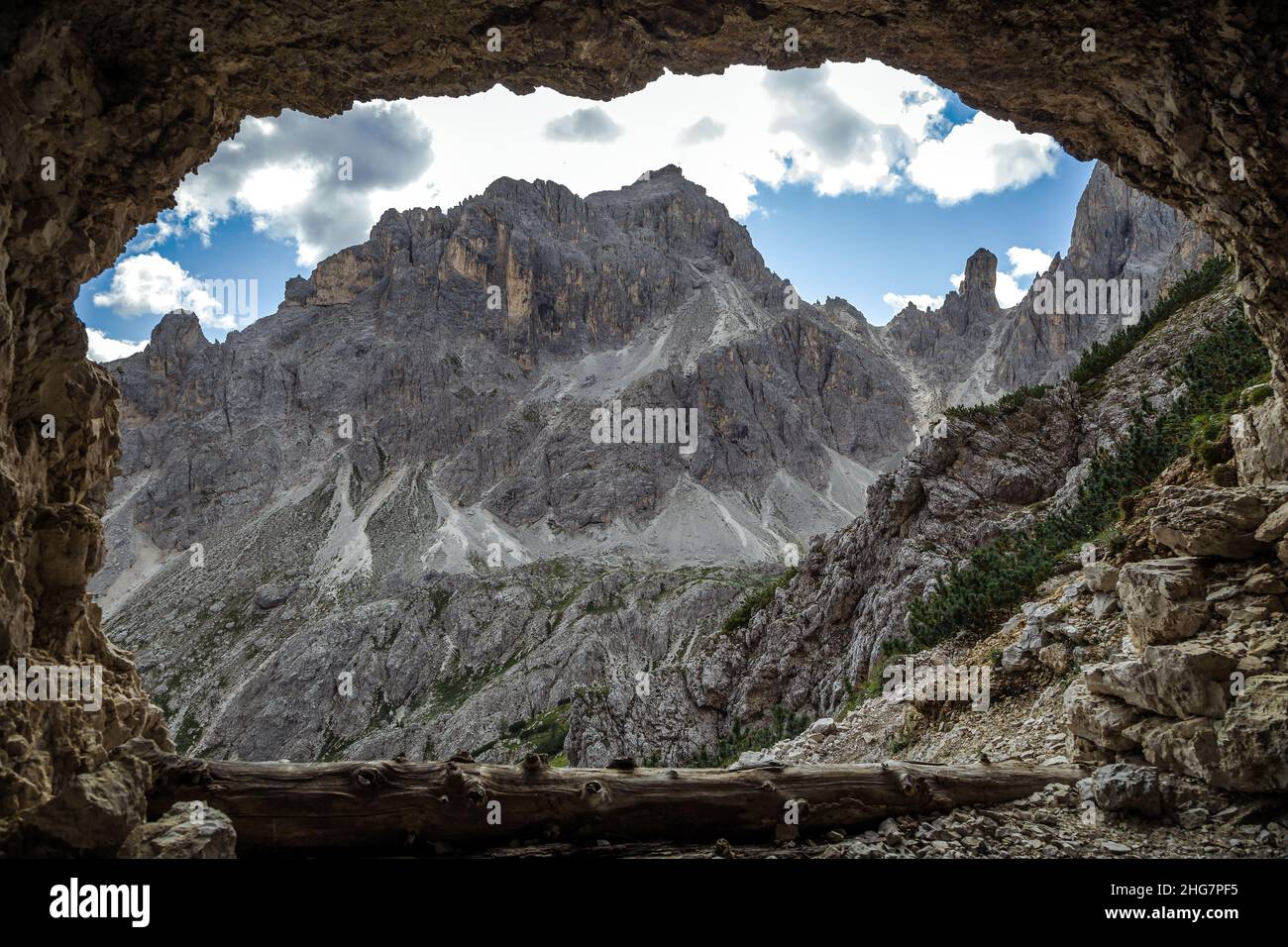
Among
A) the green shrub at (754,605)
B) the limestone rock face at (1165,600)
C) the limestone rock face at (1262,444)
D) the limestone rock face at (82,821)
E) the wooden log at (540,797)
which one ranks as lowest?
the green shrub at (754,605)

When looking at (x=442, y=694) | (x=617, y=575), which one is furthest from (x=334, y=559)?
(x=617, y=575)

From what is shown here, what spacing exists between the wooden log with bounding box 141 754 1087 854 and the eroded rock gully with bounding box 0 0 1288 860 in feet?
5.90

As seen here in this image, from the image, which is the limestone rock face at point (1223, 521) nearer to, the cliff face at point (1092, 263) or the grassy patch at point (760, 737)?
the grassy patch at point (760, 737)

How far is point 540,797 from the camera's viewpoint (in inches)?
341

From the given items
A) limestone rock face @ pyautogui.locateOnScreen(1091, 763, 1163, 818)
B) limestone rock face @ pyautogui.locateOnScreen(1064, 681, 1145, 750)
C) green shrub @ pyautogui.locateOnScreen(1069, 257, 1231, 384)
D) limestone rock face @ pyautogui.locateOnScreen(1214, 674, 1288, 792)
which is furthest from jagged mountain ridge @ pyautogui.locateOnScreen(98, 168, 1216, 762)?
limestone rock face @ pyautogui.locateOnScreen(1214, 674, 1288, 792)

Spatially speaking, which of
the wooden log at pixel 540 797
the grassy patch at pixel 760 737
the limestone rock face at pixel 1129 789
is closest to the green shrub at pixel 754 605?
the grassy patch at pixel 760 737

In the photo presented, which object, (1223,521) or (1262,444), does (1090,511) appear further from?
(1223,521)

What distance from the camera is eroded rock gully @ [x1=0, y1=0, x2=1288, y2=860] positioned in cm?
743

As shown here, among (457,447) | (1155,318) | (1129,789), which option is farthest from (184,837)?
(457,447)

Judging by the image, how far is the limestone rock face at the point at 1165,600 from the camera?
9.59 meters

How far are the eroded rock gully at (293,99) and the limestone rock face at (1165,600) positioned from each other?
10.1 ft
